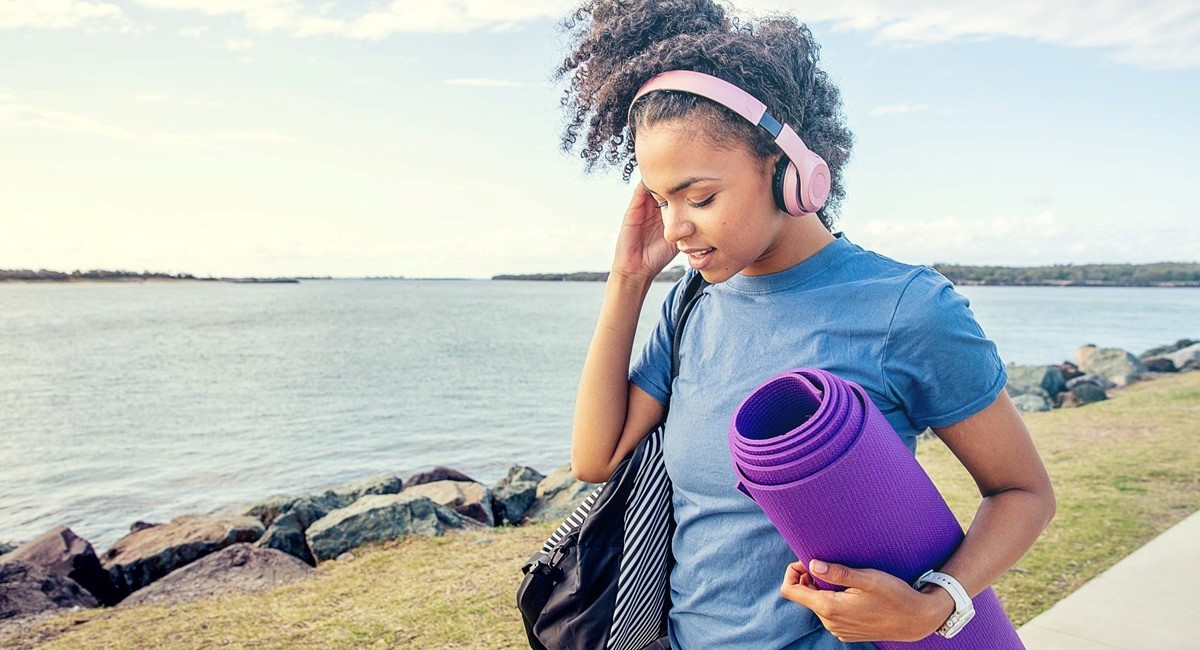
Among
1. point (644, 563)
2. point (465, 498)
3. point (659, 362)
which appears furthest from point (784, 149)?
point (465, 498)

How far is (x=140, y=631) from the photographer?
531cm

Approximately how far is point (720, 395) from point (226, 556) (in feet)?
21.3

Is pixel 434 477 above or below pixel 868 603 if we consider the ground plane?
below

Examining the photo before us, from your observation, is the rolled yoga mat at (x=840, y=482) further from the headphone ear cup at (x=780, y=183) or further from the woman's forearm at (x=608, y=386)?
the woman's forearm at (x=608, y=386)

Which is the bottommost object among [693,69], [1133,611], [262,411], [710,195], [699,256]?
[262,411]

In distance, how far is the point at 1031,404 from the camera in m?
15.1

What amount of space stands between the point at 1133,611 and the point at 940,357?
3.61 metres

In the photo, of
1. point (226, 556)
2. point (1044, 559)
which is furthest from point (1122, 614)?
point (226, 556)

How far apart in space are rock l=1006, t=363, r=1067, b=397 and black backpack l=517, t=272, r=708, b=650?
17264mm

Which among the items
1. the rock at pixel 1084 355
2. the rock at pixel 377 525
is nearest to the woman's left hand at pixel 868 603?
the rock at pixel 377 525

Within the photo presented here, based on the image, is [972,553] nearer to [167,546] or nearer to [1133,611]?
[1133,611]

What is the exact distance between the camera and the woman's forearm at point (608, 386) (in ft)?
6.18

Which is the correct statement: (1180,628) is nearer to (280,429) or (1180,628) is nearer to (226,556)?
(226,556)

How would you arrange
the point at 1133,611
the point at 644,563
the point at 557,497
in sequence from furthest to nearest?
the point at 557,497, the point at 1133,611, the point at 644,563
